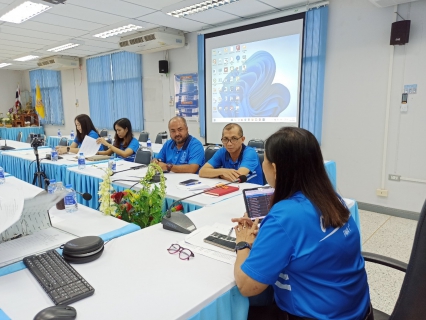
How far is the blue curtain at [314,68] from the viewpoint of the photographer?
152 inches

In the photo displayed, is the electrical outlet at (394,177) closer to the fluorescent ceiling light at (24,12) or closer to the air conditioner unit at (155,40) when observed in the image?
the air conditioner unit at (155,40)

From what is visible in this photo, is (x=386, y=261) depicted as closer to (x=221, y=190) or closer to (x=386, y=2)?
(x=221, y=190)

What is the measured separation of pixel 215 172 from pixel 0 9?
153 inches

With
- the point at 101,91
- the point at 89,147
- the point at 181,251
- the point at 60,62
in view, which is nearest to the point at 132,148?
the point at 89,147

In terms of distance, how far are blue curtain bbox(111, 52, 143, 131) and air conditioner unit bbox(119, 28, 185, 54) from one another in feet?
2.96

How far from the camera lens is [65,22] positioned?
4609 mm

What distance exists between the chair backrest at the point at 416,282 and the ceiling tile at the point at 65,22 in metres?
4.96

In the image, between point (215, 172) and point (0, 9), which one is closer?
point (215, 172)

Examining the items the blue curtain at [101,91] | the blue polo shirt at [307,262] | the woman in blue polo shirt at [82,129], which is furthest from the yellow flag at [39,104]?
the blue polo shirt at [307,262]

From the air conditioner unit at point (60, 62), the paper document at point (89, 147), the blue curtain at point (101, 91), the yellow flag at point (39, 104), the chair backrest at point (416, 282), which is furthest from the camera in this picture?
the yellow flag at point (39, 104)

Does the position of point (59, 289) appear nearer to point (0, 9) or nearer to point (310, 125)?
point (310, 125)

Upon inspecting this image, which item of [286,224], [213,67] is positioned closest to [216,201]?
[286,224]

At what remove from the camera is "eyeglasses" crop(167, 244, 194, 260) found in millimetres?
1190

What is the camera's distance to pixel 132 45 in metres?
5.53
